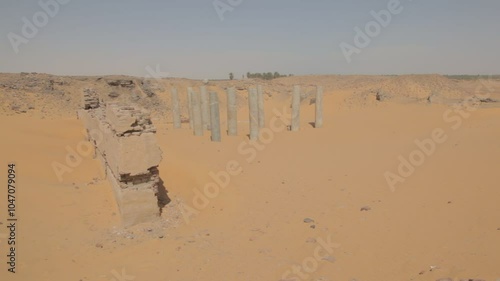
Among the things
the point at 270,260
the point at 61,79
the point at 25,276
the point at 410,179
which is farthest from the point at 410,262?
the point at 61,79

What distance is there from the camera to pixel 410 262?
4922 mm

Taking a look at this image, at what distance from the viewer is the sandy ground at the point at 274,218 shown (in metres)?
5.01

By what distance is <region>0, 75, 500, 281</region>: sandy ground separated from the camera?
501 cm

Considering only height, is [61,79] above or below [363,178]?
above

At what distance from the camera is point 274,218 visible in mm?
7023

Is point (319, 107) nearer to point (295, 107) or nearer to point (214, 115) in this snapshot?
point (295, 107)

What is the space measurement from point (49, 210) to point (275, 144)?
8.72 meters

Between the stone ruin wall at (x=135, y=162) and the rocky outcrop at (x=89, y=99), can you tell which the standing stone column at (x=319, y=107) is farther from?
the stone ruin wall at (x=135, y=162)

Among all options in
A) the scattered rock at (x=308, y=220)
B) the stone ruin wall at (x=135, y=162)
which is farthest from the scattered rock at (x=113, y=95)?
the scattered rock at (x=308, y=220)

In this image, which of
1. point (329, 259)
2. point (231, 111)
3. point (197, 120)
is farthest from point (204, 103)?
point (329, 259)

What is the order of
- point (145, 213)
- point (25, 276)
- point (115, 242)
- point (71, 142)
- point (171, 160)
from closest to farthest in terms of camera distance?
point (25, 276) → point (115, 242) → point (145, 213) → point (171, 160) → point (71, 142)

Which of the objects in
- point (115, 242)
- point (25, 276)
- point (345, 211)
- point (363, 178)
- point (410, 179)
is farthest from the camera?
point (363, 178)

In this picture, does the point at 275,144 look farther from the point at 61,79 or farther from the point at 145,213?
the point at 61,79

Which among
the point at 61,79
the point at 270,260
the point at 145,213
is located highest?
the point at 61,79
